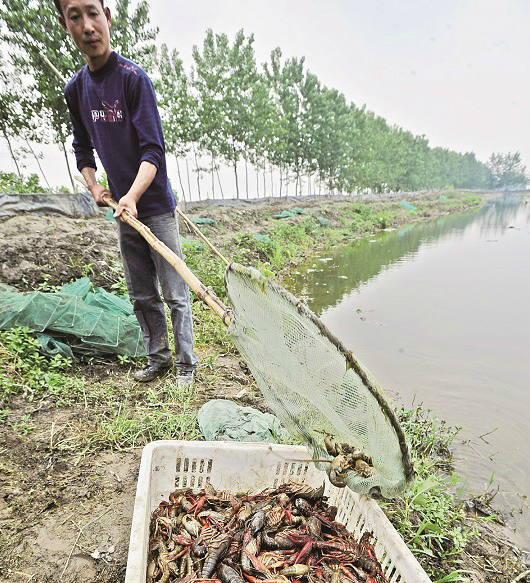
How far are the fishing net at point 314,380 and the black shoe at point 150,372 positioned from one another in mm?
1514

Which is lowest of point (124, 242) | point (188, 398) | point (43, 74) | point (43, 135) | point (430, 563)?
point (430, 563)

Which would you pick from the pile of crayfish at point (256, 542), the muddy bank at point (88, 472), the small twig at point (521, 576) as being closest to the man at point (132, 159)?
the muddy bank at point (88, 472)

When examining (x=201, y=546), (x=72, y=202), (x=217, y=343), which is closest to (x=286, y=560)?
(x=201, y=546)

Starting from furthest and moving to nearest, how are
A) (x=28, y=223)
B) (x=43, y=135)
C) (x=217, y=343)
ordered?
(x=43, y=135), (x=28, y=223), (x=217, y=343)

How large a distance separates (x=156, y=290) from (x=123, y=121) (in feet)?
3.96

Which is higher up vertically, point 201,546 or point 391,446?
point 391,446

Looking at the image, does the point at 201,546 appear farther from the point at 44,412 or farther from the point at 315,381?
the point at 44,412

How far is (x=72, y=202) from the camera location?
8.34 m

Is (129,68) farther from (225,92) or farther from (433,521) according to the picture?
(225,92)

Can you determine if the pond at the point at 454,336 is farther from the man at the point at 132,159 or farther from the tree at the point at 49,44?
the tree at the point at 49,44

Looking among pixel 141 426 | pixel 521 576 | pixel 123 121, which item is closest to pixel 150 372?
pixel 141 426

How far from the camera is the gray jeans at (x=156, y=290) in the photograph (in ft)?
8.30

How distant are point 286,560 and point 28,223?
688cm

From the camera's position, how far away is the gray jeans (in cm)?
253
